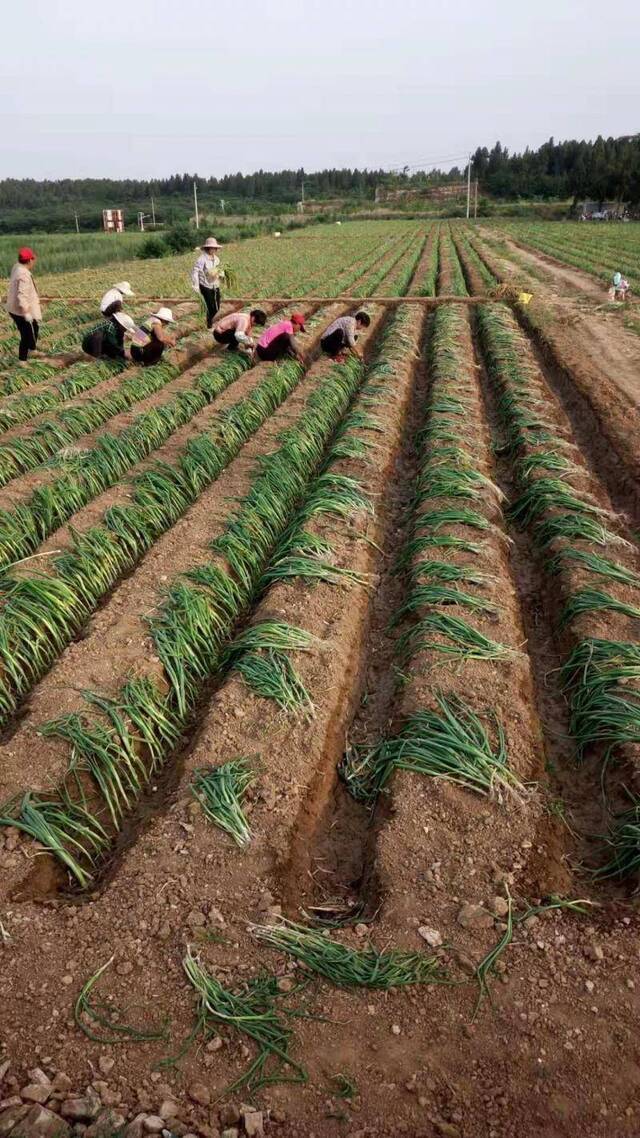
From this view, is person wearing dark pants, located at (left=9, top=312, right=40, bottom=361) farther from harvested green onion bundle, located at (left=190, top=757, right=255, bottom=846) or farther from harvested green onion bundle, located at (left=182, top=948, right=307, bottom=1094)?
harvested green onion bundle, located at (left=182, top=948, right=307, bottom=1094)

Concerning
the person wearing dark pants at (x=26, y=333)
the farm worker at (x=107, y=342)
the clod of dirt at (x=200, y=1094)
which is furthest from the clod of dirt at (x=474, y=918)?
the person wearing dark pants at (x=26, y=333)

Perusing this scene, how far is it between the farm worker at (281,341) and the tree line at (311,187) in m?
45.3

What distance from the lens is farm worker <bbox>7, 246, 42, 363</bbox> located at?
8008mm

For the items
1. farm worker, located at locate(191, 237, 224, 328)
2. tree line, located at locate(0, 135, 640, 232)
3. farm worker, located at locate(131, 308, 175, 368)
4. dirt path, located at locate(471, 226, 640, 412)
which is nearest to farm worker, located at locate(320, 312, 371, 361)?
farm worker, located at locate(131, 308, 175, 368)

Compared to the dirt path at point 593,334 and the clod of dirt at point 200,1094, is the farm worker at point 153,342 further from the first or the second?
the clod of dirt at point 200,1094

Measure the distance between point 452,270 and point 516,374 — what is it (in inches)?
500

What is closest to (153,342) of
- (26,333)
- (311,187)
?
(26,333)

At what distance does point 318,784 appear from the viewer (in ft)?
9.79

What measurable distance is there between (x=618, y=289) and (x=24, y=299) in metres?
11.6

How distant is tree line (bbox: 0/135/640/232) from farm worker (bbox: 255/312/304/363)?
45322 mm

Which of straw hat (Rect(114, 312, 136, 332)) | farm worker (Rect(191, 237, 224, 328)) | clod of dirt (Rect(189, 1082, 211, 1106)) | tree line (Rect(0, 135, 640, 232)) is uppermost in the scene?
tree line (Rect(0, 135, 640, 232))

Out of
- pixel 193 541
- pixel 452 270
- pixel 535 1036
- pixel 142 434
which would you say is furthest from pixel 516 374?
pixel 452 270

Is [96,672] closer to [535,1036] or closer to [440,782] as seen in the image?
[440,782]

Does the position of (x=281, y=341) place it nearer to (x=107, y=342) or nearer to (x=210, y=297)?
(x=210, y=297)
